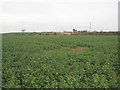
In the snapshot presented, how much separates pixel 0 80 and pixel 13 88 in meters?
1.21

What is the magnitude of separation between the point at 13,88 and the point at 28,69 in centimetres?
204

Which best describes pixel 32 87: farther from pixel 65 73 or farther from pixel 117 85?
pixel 117 85

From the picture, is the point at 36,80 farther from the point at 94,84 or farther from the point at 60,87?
the point at 94,84

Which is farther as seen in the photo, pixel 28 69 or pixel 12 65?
pixel 12 65

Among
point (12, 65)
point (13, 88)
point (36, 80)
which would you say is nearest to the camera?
point (13, 88)

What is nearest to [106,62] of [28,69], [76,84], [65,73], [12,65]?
Answer: [65,73]

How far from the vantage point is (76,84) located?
6109 mm

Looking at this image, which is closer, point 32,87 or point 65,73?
point 32,87

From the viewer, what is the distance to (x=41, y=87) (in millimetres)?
6191

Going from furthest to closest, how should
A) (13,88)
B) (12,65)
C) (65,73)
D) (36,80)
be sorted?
1. (12,65)
2. (65,73)
3. (36,80)
4. (13,88)

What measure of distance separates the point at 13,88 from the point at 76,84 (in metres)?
2.52

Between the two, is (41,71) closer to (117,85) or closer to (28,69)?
(28,69)

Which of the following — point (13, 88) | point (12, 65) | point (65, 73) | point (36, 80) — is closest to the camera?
point (13, 88)

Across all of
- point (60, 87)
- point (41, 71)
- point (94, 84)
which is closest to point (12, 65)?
point (41, 71)
